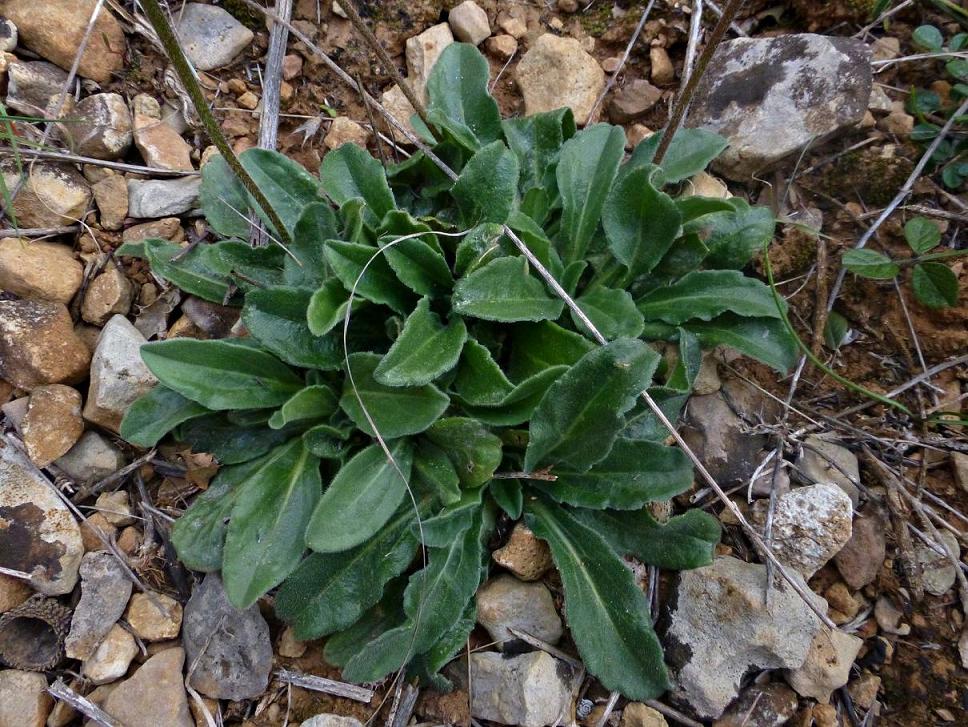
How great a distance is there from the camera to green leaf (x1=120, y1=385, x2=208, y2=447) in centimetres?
191

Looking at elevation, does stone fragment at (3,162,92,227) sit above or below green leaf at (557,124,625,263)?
below

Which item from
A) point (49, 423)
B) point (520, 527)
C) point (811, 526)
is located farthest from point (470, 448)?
point (49, 423)

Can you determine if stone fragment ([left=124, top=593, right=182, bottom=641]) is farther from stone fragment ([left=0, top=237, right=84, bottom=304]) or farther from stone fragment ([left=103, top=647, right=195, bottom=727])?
stone fragment ([left=0, top=237, right=84, bottom=304])

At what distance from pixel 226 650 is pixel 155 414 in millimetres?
675

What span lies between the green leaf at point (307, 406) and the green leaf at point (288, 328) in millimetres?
78

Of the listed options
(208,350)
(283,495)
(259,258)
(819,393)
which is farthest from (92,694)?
(819,393)

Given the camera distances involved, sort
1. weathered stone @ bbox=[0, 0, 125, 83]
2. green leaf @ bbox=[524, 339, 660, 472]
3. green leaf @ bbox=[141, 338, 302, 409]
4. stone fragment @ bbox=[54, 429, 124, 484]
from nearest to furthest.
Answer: green leaf @ bbox=[524, 339, 660, 472], green leaf @ bbox=[141, 338, 302, 409], stone fragment @ bbox=[54, 429, 124, 484], weathered stone @ bbox=[0, 0, 125, 83]

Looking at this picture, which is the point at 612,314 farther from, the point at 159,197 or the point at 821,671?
the point at 159,197

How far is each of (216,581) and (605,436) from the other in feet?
3.80

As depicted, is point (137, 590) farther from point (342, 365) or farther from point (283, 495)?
point (342, 365)

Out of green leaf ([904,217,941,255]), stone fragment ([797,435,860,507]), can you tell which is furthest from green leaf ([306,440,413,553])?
green leaf ([904,217,941,255])

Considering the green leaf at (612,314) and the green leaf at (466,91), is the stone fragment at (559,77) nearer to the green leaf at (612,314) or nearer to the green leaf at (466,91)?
the green leaf at (466,91)

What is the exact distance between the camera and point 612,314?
1979 mm

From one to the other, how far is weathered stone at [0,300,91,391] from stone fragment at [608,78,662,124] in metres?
1.95
